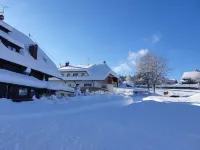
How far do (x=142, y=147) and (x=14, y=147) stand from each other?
4.61 meters

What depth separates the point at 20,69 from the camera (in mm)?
27828

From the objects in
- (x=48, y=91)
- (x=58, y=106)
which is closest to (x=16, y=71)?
(x=48, y=91)

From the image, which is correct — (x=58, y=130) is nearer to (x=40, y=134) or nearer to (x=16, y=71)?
(x=40, y=134)

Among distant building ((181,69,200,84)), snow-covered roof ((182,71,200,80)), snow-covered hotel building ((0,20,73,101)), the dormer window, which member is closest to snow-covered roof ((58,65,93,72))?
snow-covered hotel building ((0,20,73,101))

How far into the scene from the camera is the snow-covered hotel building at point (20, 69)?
23538 mm

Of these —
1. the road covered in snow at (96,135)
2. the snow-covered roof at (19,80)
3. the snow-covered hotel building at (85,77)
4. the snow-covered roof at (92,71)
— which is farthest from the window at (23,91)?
the snow-covered roof at (92,71)

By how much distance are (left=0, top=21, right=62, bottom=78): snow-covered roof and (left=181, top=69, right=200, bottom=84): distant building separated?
7394cm

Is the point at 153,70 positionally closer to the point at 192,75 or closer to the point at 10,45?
the point at 192,75

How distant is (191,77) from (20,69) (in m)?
86.5

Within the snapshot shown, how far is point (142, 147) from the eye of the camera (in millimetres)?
9359

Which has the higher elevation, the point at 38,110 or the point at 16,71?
the point at 16,71

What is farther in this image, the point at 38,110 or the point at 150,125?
the point at 38,110

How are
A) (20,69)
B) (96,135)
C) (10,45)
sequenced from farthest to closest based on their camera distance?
(20,69) < (10,45) < (96,135)

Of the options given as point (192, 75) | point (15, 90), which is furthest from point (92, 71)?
point (192, 75)
